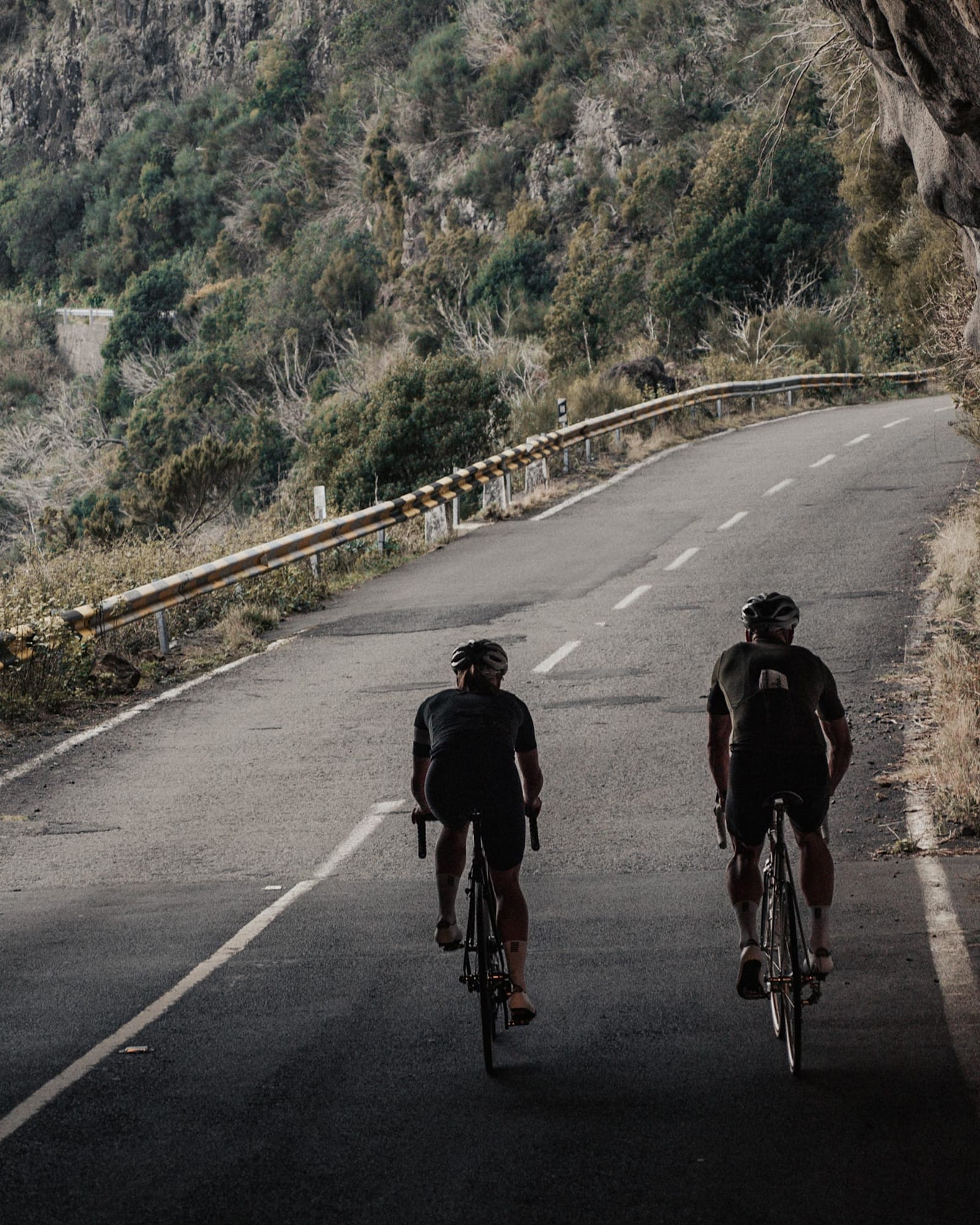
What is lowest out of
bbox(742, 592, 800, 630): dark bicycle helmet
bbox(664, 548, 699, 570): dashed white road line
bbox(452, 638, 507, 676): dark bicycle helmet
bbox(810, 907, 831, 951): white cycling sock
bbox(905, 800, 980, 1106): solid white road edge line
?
bbox(905, 800, 980, 1106): solid white road edge line

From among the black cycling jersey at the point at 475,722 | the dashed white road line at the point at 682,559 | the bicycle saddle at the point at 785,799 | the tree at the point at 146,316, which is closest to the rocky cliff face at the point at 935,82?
the bicycle saddle at the point at 785,799

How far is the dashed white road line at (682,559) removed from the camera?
20953 millimetres

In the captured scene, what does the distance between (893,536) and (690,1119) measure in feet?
55.2

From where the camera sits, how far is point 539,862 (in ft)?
33.8

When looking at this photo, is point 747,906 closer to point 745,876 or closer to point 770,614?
point 745,876

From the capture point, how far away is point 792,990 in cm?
627

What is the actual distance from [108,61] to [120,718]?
105287 mm

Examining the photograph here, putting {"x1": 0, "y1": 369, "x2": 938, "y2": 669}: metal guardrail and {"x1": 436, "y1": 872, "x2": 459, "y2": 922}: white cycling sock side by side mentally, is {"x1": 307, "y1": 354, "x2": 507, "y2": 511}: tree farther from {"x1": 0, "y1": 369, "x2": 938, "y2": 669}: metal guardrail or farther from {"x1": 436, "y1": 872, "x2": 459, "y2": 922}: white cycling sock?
{"x1": 436, "y1": 872, "x2": 459, "y2": 922}: white cycling sock

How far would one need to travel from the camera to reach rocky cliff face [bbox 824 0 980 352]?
954 cm

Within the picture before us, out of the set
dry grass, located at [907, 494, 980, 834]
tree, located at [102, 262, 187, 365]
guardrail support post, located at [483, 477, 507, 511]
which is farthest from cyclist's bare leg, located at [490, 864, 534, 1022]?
tree, located at [102, 262, 187, 365]

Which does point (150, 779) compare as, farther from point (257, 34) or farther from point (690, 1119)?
point (257, 34)

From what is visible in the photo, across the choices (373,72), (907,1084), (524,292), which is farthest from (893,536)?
(373,72)

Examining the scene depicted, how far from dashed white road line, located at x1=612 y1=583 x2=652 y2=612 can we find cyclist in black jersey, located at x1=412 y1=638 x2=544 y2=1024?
1149 centimetres

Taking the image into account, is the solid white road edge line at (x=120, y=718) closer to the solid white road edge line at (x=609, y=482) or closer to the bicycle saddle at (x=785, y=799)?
the bicycle saddle at (x=785, y=799)
